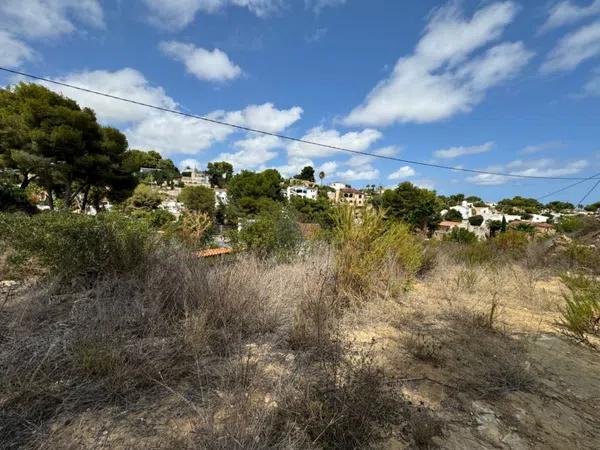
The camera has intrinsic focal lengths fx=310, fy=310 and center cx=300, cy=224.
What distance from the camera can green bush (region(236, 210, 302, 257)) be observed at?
6.64 m

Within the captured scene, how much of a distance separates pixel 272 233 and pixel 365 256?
3.05m

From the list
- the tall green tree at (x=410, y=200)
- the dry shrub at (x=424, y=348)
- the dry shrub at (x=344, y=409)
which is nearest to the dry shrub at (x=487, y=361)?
the dry shrub at (x=424, y=348)

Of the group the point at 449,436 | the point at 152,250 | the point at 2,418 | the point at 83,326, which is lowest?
the point at 449,436

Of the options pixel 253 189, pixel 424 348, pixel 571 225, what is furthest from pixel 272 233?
pixel 253 189

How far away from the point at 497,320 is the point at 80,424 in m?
4.40

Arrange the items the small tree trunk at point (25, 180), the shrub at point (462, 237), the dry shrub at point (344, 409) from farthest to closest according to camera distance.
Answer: the shrub at point (462, 237), the small tree trunk at point (25, 180), the dry shrub at point (344, 409)

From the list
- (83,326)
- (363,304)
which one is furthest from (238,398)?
(363,304)

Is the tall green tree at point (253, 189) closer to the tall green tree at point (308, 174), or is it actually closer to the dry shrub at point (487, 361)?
the dry shrub at point (487, 361)

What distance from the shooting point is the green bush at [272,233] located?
21.8 ft

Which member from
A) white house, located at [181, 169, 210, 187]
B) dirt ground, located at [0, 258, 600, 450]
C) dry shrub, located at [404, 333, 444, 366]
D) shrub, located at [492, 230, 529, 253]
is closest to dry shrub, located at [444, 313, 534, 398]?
dirt ground, located at [0, 258, 600, 450]

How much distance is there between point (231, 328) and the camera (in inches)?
111

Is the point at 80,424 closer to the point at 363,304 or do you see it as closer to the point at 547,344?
the point at 363,304

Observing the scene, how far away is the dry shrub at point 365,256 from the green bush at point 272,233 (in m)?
1.99

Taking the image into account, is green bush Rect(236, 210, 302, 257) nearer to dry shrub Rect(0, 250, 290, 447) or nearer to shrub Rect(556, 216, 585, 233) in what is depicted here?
dry shrub Rect(0, 250, 290, 447)
